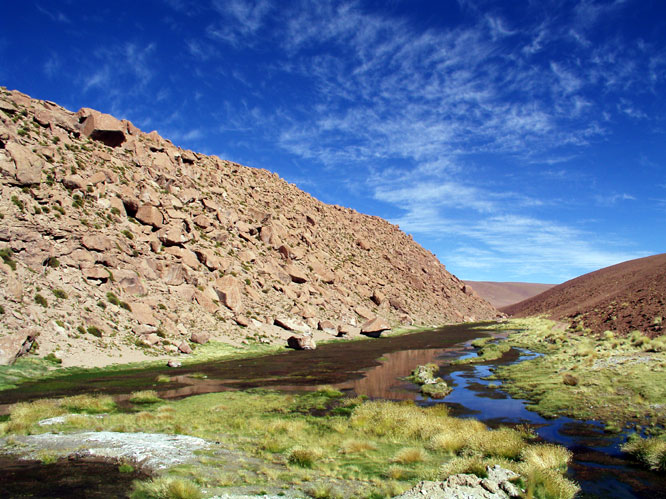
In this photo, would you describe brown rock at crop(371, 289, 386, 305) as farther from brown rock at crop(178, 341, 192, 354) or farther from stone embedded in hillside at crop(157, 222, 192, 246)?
brown rock at crop(178, 341, 192, 354)

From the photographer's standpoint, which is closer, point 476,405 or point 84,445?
point 84,445

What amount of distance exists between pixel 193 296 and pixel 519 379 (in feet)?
116

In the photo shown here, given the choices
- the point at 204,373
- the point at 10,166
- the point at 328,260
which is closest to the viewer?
the point at 204,373

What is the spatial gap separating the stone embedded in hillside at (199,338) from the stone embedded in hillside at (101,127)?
3521 cm

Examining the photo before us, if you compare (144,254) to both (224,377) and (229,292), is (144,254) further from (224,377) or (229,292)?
(224,377)

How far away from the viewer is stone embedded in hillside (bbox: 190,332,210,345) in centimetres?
4103

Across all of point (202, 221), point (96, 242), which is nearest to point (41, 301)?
point (96, 242)

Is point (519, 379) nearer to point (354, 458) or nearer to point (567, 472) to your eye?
point (567, 472)

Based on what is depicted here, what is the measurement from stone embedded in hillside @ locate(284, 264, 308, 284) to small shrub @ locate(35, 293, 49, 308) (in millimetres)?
39429

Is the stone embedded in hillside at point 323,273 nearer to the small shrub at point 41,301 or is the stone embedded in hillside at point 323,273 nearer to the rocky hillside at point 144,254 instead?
the rocky hillside at point 144,254

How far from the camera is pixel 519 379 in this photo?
26484 millimetres

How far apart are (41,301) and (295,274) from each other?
1594 inches

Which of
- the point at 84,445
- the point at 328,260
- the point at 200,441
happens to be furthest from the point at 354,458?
the point at 328,260

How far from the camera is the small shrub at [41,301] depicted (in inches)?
1256
